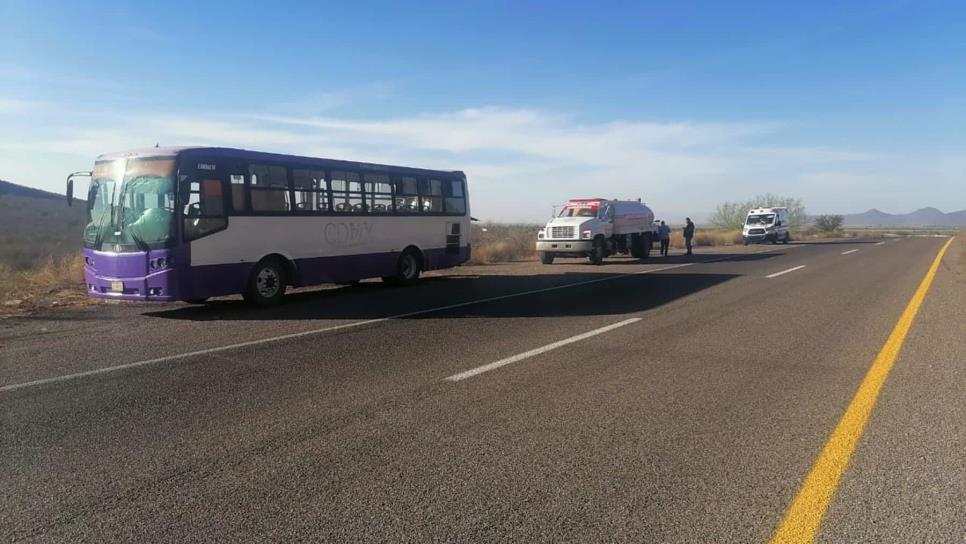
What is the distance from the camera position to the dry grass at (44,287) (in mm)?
12352

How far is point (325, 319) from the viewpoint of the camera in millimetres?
10492

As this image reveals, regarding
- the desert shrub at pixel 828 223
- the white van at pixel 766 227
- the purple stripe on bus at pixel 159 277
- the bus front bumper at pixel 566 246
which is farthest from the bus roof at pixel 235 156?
the desert shrub at pixel 828 223

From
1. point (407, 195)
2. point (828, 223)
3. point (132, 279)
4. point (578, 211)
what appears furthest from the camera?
point (828, 223)

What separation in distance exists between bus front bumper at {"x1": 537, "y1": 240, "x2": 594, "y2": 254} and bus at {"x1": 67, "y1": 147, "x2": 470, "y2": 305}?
963 cm

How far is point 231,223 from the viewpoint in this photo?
1185 cm

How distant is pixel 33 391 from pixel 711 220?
80.6m

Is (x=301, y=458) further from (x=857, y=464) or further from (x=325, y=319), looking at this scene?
(x=325, y=319)

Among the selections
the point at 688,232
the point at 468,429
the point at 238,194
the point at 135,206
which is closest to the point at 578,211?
the point at 688,232

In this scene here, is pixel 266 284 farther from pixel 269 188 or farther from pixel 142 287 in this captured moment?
pixel 142 287

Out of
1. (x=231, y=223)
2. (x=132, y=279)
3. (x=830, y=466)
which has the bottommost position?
(x=830, y=466)

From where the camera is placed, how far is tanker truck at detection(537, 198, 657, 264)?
24.2 meters

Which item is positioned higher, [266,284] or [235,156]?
[235,156]

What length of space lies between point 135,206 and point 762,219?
4430 centimetres

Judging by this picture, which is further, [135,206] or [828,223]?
[828,223]
